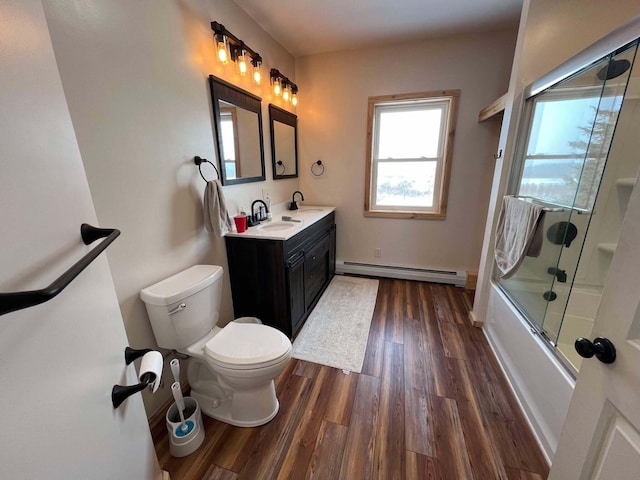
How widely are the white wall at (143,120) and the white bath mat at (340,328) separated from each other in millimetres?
991

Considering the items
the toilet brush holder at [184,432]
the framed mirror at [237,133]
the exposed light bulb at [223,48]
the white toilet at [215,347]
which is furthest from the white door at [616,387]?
the exposed light bulb at [223,48]

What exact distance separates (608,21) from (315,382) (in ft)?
9.25

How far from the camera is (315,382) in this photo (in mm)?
1713

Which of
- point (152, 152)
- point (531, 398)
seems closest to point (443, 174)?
point (531, 398)

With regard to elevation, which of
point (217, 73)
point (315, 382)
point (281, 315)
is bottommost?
point (315, 382)

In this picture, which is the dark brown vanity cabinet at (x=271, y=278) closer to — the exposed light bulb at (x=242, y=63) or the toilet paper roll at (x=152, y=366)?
the toilet paper roll at (x=152, y=366)

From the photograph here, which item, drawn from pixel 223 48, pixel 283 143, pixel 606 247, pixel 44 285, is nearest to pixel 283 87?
pixel 283 143

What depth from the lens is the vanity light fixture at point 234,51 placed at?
5.58 ft

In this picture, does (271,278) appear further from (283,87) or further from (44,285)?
(283,87)

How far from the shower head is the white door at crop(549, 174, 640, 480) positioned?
3.95ft

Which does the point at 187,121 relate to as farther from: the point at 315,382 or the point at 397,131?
the point at 397,131

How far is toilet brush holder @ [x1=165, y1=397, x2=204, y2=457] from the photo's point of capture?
1271 millimetres

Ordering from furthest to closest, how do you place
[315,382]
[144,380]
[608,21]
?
1. [315,382]
2. [608,21]
3. [144,380]

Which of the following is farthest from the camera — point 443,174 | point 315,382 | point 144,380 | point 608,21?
point 443,174
